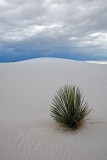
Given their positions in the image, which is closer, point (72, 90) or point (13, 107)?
point (72, 90)

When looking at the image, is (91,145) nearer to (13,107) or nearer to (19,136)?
(19,136)

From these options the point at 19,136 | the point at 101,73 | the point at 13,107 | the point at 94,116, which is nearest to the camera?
the point at 19,136

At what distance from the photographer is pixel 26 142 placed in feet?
21.3

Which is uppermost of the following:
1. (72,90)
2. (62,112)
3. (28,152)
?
(72,90)

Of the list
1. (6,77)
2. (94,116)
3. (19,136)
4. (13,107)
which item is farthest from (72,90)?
(6,77)

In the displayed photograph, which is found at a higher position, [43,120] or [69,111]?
[69,111]

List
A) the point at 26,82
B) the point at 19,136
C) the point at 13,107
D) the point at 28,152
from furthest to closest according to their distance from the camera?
the point at 26,82 → the point at 13,107 → the point at 19,136 → the point at 28,152

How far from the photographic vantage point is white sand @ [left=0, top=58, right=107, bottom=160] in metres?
5.98

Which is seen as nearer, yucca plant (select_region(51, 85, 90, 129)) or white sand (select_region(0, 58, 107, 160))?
white sand (select_region(0, 58, 107, 160))

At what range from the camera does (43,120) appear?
8508 mm

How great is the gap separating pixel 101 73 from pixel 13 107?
9188 mm

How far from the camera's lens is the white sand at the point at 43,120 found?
5984mm

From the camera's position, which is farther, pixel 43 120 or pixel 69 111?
pixel 43 120

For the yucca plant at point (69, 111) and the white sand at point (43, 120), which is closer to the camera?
the white sand at point (43, 120)
